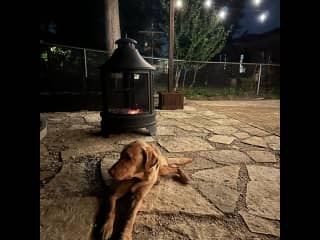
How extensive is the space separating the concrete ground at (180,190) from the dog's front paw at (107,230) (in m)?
0.05

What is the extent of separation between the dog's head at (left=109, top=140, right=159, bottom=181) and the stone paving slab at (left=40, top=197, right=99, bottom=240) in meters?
0.31

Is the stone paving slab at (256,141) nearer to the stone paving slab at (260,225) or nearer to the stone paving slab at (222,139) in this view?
the stone paving slab at (222,139)

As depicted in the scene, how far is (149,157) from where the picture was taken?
176 centimetres

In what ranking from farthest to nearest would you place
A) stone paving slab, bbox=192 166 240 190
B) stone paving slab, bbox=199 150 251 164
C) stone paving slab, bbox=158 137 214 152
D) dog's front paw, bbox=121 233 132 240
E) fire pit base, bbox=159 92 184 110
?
1. fire pit base, bbox=159 92 184 110
2. stone paving slab, bbox=158 137 214 152
3. stone paving slab, bbox=199 150 251 164
4. stone paving slab, bbox=192 166 240 190
5. dog's front paw, bbox=121 233 132 240

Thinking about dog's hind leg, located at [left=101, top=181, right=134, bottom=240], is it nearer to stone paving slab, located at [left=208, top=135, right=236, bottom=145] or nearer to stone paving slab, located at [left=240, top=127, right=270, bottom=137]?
stone paving slab, located at [left=208, top=135, right=236, bottom=145]

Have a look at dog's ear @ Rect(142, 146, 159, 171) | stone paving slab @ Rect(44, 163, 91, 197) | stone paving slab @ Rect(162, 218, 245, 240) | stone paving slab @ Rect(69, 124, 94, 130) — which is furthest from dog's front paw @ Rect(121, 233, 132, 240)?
stone paving slab @ Rect(69, 124, 94, 130)

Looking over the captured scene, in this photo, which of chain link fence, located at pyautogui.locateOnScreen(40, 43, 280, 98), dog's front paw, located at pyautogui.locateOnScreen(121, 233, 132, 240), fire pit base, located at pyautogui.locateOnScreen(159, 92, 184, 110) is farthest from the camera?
chain link fence, located at pyautogui.locateOnScreen(40, 43, 280, 98)

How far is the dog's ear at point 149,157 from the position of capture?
175 centimetres

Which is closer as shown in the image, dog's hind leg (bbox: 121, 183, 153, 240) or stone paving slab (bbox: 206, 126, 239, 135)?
dog's hind leg (bbox: 121, 183, 153, 240)

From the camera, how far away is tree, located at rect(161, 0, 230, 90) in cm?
1184

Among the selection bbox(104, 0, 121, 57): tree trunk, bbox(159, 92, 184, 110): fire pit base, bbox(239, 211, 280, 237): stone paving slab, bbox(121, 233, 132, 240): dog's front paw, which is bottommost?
bbox(239, 211, 280, 237): stone paving slab

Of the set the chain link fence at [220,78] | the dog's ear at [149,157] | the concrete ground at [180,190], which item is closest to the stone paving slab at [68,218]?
the concrete ground at [180,190]

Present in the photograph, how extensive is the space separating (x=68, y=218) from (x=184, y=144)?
208cm
